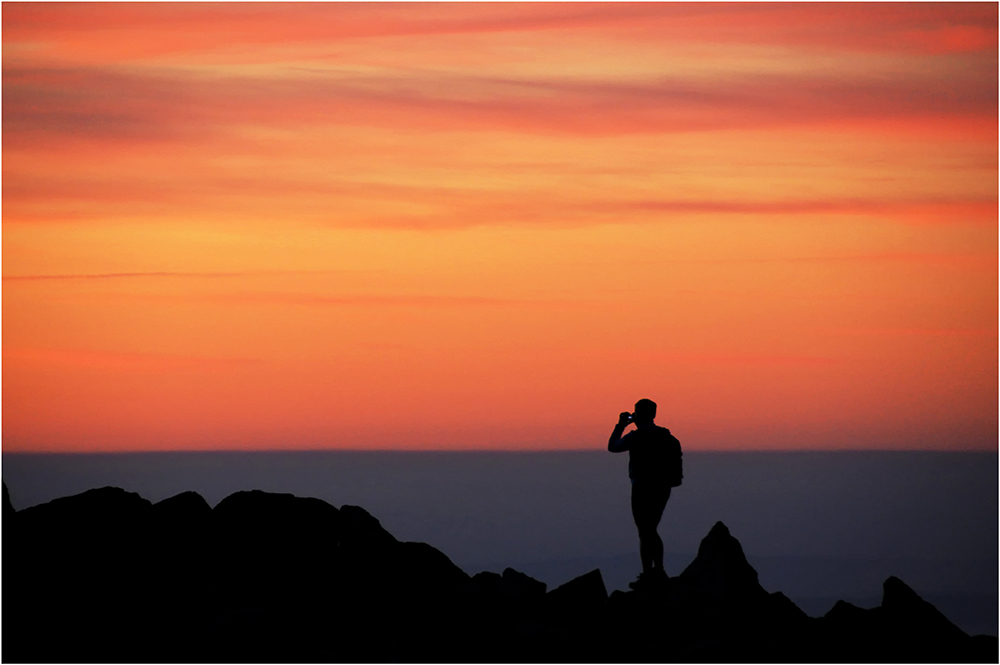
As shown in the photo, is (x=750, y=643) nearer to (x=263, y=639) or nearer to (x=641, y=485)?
(x=641, y=485)

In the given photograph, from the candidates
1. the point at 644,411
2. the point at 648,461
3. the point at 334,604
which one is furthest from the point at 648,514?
the point at 334,604

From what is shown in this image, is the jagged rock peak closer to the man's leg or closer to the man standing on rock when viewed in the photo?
the man's leg

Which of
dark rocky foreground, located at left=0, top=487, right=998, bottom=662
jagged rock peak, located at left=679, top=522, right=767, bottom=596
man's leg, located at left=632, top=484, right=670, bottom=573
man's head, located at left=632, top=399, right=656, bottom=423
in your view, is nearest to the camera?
dark rocky foreground, located at left=0, top=487, right=998, bottom=662

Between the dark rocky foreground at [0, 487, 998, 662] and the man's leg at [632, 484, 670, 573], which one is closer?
the dark rocky foreground at [0, 487, 998, 662]

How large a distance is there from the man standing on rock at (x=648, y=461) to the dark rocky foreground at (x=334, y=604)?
1007mm

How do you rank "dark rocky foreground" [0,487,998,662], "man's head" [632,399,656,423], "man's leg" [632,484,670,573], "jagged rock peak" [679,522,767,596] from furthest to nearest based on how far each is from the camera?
1. "jagged rock peak" [679,522,767,596]
2. "man's leg" [632,484,670,573]
3. "man's head" [632,399,656,423]
4. "dark rocky foreground" [0,487,998,662]

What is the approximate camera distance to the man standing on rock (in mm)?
15586

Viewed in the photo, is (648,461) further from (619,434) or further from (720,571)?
(720,571)

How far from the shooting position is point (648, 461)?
51.4 ft

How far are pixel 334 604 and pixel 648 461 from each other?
4189 millimetres

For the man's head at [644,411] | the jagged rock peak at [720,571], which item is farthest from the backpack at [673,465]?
the jagged rock peak at [720,571]

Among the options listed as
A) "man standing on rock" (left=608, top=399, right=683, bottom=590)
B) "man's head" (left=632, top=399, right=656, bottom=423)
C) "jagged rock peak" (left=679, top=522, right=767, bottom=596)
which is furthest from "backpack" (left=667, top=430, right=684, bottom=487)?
"jagged rock peak" (left=679, top=522, right=767, bottom=596)

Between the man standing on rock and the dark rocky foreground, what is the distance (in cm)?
101

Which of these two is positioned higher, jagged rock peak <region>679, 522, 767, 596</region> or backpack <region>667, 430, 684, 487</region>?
backpack <region>667, 430, 684, 487</region>
